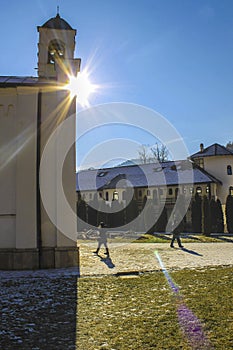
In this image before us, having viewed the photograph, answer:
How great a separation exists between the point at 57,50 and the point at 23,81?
1.68m

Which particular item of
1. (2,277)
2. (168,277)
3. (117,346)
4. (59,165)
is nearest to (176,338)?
(117,346)

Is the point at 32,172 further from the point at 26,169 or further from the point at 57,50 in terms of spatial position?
the point at 57,50

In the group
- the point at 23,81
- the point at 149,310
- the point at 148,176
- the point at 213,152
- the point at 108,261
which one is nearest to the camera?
the point at 149,310

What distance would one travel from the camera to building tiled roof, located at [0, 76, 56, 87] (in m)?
9.55

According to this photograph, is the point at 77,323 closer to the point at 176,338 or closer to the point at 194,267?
the point at 176,338

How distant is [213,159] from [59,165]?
28480 millimetres

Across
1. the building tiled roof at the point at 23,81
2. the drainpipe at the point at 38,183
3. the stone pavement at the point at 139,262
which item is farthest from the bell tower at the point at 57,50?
the stone pavement at the point at 139,262

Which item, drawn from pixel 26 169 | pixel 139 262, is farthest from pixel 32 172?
pixel 139 262

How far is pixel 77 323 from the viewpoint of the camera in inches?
180

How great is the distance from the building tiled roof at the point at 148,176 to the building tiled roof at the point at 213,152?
149cm

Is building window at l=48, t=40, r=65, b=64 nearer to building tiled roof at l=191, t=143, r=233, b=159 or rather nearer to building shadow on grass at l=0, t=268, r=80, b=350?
building shadow on grass at l=0, t=268, r=80, b=350

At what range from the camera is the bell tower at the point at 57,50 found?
10109mm

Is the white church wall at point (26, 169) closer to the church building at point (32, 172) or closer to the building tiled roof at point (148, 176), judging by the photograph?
the church building at point (32, 172)

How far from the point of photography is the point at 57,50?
423 inches
